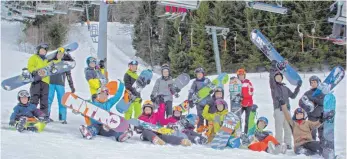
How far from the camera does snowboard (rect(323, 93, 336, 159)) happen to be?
6.07 m

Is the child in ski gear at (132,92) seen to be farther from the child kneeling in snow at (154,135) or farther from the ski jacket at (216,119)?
the ski jacket at (216,119)

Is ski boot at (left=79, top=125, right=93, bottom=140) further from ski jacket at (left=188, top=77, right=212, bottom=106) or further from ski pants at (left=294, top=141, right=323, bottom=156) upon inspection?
ski pants at (left=294, top=141, right=323, bottom=156)

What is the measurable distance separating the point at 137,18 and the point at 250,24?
906 centimetres

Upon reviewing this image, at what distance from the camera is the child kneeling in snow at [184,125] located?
656 centimetres

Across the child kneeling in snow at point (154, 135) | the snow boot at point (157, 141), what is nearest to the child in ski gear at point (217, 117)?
the child kneeling in snow at point (154, 135)

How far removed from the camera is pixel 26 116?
6.35 metres

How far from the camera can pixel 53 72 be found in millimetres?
7223

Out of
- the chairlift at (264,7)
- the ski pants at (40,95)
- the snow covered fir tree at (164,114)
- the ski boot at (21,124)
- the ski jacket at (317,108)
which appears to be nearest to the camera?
the snow covered fir tree at (164,114)

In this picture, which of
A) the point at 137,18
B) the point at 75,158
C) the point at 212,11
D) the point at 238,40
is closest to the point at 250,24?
the point at 238,40

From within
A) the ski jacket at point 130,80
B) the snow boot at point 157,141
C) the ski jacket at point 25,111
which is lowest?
the snow boot at point 157,141

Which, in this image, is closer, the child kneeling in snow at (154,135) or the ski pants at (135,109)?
the child kneeling in snow at (154,135)

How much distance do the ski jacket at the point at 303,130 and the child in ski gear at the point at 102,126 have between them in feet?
7.25

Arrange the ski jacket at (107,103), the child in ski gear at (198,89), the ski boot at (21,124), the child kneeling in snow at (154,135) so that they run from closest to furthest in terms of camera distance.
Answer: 1. the ski boot at (21,124)
2. the child kneeling in snow at (154,135)
3. the ski jacket at (107,103)
4. the child in ski gear at (198,89)

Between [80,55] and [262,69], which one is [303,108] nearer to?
[262,69]
